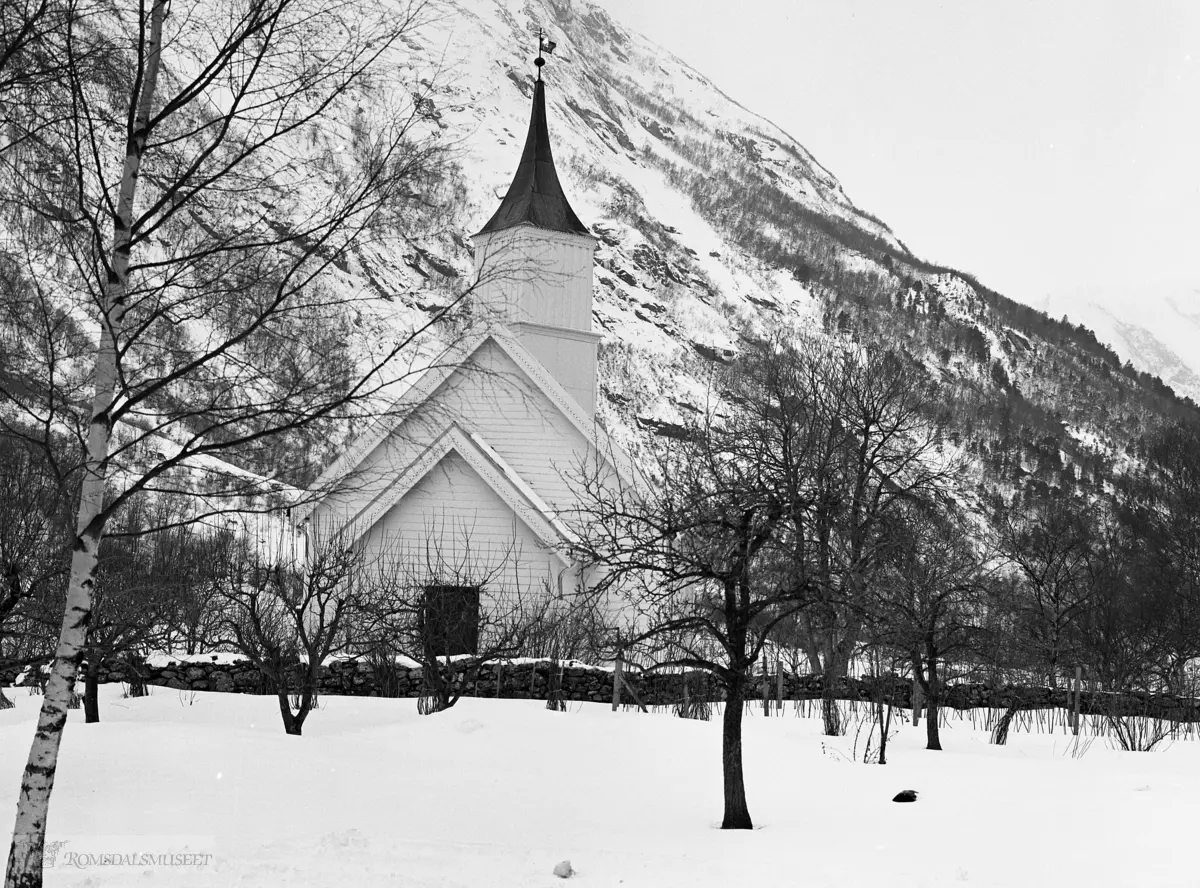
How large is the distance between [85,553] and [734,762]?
228 inches

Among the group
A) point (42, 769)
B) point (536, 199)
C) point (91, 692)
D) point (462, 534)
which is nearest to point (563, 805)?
point (42, 769)

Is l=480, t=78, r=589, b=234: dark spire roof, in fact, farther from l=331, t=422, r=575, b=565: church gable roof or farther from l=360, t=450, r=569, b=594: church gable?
l=360, t=450, r=569, b=594: church gable

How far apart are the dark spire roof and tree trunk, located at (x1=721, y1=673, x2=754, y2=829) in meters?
20.2

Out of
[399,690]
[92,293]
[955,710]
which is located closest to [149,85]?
[92,293]

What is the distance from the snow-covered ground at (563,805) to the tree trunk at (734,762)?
25 centimetres

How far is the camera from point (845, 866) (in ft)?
30.5

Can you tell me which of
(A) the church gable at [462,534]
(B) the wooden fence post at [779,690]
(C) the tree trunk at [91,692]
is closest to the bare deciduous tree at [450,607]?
(A) the church gable at [462,534]

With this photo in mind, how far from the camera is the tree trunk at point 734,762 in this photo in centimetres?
1047

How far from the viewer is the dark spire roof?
2980 cm

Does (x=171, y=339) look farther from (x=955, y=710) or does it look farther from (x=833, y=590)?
(x=955, y=710)

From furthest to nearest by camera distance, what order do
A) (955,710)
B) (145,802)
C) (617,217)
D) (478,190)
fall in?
(617,217), (478,190), (955,710), (145,802)

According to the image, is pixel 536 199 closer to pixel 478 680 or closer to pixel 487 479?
pixel 487 479

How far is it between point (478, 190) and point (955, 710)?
118834mm

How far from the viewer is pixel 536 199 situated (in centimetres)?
3009
